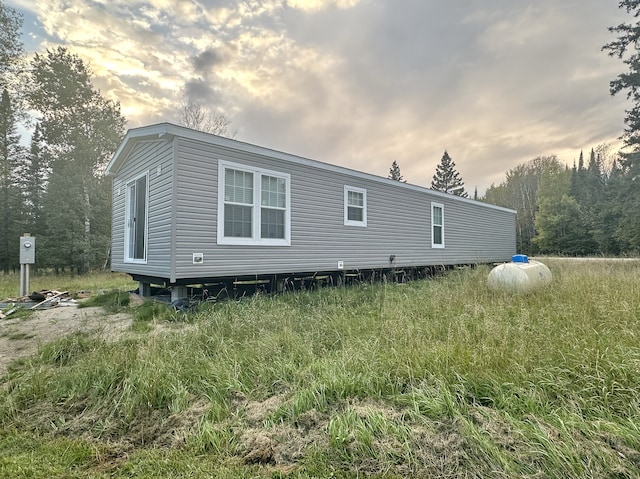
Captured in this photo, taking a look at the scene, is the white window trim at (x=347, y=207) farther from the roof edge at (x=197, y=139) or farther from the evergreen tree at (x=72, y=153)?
the evergreen tree at (x=72, y=153)

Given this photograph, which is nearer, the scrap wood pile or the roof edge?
the roof edge

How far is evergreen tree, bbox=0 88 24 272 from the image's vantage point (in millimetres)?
14070

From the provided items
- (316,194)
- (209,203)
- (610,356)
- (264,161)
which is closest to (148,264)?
(209,203)

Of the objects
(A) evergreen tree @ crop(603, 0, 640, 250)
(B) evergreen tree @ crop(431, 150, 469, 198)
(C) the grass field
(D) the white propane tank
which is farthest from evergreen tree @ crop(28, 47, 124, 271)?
(B) evergreen tree @ crop(431, 150, 469, 198)

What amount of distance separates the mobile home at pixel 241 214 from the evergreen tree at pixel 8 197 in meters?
10.1

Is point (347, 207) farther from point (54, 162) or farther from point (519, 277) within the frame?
point (54, 162)

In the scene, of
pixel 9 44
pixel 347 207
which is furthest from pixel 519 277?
pixel 9 44

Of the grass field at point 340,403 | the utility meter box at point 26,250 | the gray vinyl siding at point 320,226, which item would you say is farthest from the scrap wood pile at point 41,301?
the grass field at point 340,403

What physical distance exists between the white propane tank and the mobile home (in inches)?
120

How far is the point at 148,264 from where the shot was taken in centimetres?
615

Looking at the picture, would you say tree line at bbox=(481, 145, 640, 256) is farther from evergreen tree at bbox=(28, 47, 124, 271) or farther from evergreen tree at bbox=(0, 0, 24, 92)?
evergreen tree at bbox=(0, 0, 24, 92)

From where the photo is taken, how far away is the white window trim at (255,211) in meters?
5.79

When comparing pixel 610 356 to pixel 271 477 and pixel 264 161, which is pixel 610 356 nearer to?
pixel 271 477

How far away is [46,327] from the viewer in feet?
15.1
